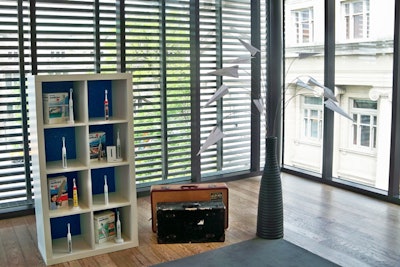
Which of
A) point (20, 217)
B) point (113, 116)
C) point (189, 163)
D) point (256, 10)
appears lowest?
point (20, 217)

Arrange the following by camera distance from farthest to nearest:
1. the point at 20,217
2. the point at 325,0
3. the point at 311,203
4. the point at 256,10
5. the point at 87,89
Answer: the point at 256,10
the point at 325,0
the point at 311,203
the point at 20,217
the point at 87,89

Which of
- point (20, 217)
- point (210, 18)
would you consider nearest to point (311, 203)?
point (210, 18)

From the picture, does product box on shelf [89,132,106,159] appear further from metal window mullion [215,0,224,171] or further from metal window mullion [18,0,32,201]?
metal window mullion [215,0,224,171]

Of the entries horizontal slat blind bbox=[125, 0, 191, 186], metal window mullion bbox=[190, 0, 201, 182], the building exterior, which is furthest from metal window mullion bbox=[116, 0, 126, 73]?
the building exterior

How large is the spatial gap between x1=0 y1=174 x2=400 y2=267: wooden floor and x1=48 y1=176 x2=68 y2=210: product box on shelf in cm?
42

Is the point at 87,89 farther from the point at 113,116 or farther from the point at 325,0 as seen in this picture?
the point at 325,0

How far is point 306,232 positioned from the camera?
378 centimetres

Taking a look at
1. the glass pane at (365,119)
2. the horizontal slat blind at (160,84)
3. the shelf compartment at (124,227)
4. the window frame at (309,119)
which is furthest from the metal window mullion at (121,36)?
the glass pane at (365,119)

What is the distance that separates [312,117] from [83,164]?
3038 millimetres

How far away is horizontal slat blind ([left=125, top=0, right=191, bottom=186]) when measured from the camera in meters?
4.68

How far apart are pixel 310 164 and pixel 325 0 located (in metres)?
1.89

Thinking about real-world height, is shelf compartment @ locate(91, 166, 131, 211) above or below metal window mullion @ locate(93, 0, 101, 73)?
below

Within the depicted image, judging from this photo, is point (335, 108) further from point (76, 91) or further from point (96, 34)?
point (96, 34)

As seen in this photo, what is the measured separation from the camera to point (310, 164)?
18.1 feet
